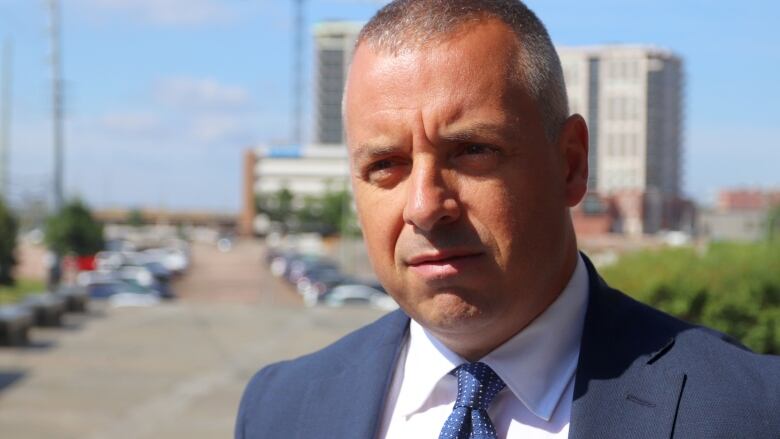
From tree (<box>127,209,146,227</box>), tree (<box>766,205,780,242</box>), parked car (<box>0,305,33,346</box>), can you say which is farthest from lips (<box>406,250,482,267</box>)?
tree (<box>127,209,146,227</box>)

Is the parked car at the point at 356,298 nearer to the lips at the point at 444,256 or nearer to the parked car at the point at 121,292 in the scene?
the parked car at the point at 121,292

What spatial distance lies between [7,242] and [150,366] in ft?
86.9

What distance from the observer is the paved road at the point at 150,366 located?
13.2 meters

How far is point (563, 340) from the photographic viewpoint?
220 cm

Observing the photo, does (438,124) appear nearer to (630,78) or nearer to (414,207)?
(414,207)

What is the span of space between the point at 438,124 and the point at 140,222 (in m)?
169

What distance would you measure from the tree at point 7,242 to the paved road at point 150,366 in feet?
47.8

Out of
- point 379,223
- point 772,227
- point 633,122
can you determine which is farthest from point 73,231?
point 379,223

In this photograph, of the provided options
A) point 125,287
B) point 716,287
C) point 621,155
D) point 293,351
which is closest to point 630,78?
point 621,155

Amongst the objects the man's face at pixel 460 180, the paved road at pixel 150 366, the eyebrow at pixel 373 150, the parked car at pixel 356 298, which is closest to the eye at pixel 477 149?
the man's face at pixel 460 180

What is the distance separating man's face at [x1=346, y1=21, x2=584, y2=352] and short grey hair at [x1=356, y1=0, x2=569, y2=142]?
0.02 metres

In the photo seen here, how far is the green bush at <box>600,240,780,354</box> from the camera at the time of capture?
9516 mm

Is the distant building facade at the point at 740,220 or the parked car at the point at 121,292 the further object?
the distant building facade at the point at 740,220

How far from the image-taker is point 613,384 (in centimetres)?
205
